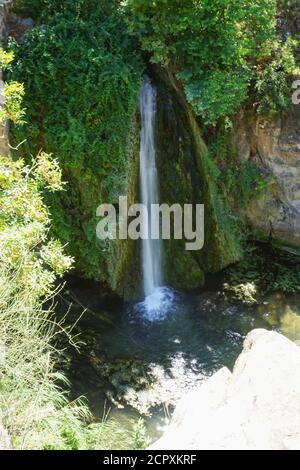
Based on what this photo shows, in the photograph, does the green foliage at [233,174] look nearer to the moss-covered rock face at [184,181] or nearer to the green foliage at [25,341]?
the moss-covered rock face at [184,181]

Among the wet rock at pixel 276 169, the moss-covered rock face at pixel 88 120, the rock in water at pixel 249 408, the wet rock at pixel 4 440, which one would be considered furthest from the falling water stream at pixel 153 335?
the wet rock at pixel 4 440

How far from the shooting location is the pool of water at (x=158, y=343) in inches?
283

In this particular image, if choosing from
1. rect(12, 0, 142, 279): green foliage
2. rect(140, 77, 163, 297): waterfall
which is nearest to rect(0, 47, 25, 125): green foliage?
rect(12, 0, 142, 279): green foliage

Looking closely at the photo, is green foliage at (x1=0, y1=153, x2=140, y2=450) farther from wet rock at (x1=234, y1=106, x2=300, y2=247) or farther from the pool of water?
wet rock at (x1=234, y1=106, x2=300, y2=247)

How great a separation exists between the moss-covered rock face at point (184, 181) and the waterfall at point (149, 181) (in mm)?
156

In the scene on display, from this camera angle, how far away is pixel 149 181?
1000cm

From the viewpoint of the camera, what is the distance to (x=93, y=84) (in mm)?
8492

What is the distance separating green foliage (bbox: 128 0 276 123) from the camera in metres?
8.73

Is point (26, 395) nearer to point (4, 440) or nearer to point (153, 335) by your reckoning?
point (4, 440)

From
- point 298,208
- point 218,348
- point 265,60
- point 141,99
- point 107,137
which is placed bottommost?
point 218,348

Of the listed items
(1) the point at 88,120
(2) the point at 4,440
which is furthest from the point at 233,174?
(2) the point at 4,440

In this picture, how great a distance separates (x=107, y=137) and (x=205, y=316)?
396cm
